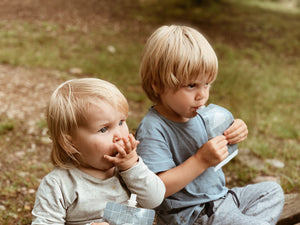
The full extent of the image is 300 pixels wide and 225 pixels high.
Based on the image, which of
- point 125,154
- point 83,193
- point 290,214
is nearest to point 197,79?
point 125,154

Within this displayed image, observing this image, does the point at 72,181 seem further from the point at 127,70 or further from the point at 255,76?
the point at 255,76

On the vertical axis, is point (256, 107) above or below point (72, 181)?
below

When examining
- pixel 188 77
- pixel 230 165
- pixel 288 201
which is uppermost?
pixel 188 77

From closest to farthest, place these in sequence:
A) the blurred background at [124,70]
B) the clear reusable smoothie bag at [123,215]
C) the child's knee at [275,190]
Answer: the clear reusable smoothie bag at [123,215] → the child's knee at [275,190] → the blurred background at [124,70]

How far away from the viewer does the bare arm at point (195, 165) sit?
181cm

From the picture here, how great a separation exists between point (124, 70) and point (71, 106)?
4095 mm

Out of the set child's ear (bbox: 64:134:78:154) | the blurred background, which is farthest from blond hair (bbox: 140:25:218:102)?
the blurred background

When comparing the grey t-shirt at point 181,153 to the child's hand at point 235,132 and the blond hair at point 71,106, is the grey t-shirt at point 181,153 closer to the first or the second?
the child's hand at point 235,132

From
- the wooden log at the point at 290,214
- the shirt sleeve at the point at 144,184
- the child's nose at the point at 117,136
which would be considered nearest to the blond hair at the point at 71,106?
the child's nose at the point at 117,136

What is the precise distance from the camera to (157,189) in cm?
167

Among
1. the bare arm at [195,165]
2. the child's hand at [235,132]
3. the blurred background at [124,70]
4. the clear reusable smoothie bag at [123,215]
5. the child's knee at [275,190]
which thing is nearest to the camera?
the clear reusable smoothie bag at [123,215]

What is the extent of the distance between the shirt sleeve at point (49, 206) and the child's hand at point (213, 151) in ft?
2.48

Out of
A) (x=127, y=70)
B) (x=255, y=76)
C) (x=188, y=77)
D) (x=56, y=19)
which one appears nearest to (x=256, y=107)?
(x=255, y=76)

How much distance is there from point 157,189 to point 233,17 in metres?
10.00
